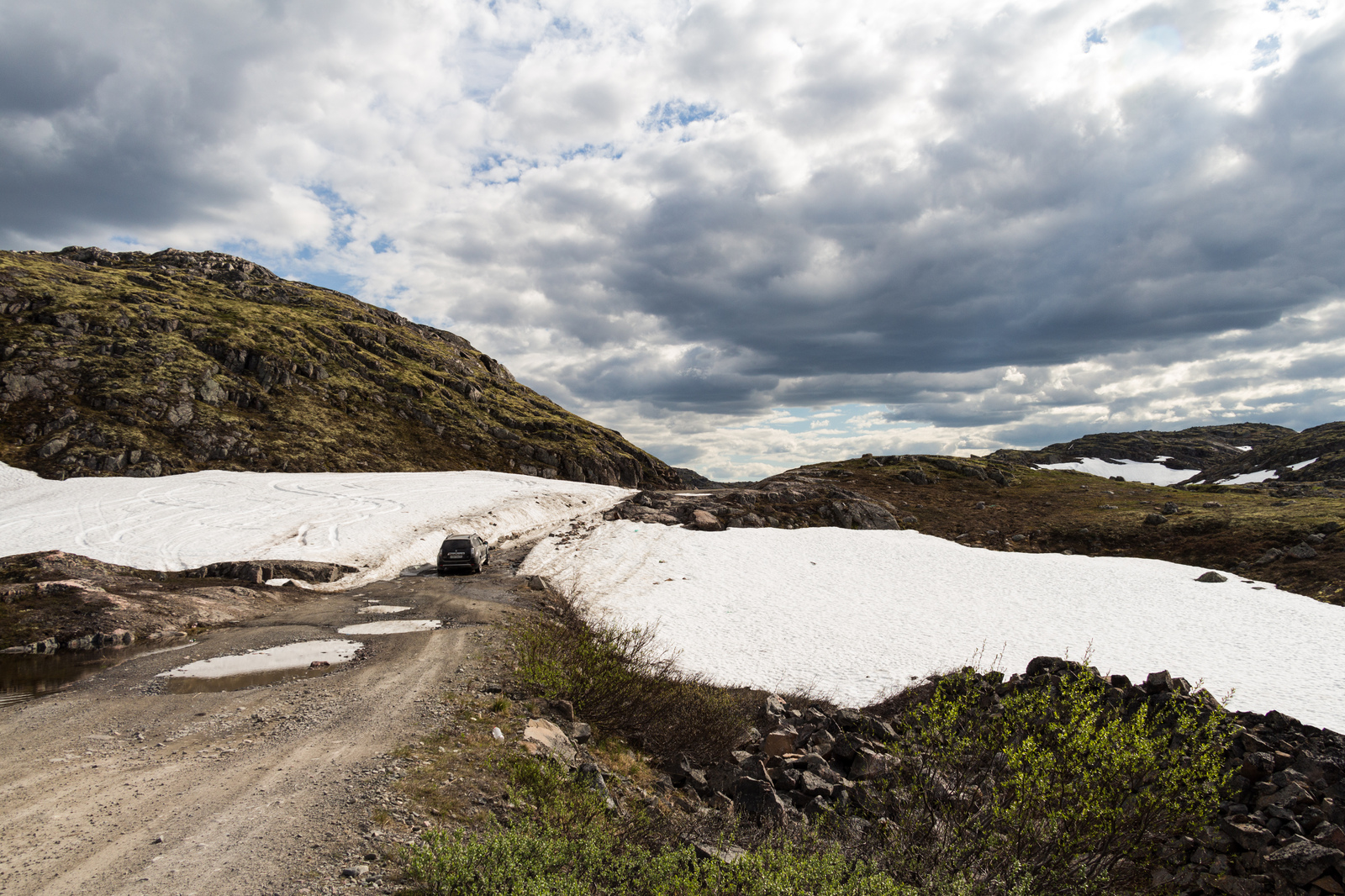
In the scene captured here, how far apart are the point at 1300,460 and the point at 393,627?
155 meters

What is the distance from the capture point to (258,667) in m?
13.3

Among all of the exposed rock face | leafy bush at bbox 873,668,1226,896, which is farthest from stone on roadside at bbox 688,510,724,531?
leafy bush at bbox 873,668,1226,896

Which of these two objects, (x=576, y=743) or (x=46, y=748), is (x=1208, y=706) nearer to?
(x=576, y=743)

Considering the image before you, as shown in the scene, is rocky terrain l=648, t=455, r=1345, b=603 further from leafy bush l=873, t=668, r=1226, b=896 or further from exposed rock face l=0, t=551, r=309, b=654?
leafy bush l=873, t=668, r=1226, b=896

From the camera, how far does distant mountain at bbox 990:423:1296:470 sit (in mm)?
153625

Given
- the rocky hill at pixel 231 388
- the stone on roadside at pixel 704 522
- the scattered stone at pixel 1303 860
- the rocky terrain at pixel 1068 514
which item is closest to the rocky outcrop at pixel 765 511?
the stone on roadside at pixel 704 522

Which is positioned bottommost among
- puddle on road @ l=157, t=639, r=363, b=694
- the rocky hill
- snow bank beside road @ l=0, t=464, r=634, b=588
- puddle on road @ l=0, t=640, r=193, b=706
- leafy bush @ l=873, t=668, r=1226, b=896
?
leafy bush @ l=873, t=668, r=1226, b=896

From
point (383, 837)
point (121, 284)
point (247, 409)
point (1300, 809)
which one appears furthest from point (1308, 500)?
point (121, 284)

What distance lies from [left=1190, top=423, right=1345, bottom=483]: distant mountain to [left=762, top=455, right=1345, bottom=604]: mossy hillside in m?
42.1

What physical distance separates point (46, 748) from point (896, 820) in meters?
13.3

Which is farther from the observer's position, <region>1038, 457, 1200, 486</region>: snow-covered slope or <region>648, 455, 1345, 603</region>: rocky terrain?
<region>1038, 457, 1200, 486</region>: snow-covered slope

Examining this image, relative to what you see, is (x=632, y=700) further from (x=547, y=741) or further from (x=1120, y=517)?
(x=1120, y=517)

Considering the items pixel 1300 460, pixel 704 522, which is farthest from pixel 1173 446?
pixel 704 522

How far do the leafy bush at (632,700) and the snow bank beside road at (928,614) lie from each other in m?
5.30
